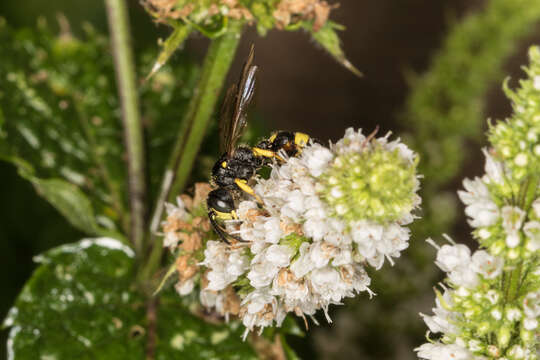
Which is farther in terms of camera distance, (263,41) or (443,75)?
(263,41)

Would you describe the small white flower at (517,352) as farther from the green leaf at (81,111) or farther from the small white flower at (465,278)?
the green leaf at (81,111)

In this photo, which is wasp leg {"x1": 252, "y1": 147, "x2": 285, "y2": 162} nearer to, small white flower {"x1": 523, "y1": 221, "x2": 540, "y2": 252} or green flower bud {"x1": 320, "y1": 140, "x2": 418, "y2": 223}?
green flower bud {"x1": 320, "y1": 140, "x2": 418, "y2": 223}

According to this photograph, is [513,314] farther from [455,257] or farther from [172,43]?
[172,43]

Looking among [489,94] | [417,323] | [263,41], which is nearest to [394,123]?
[489,94]

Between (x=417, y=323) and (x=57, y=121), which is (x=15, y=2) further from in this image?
(x=417, y=323)

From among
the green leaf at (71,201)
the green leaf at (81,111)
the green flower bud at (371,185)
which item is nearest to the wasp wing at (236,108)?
the green flower bud at (371,185)

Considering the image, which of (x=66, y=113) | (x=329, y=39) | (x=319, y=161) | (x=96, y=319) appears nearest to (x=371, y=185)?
(x=319, y=161)

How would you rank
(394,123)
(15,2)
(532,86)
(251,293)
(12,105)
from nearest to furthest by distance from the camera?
(532,86) < (251,293) < (12,105) < (15,2) < (394,123)
